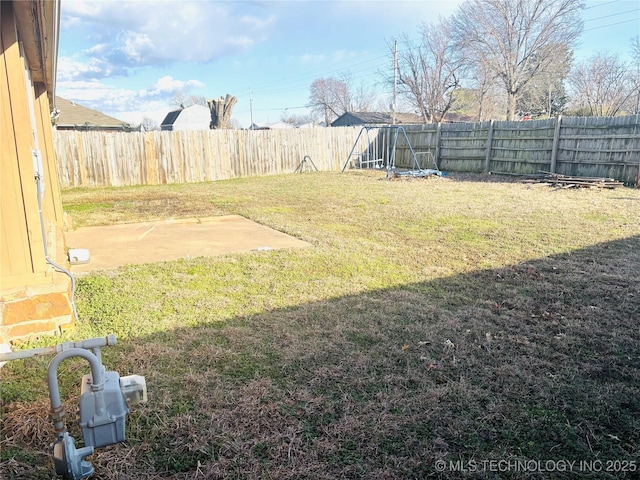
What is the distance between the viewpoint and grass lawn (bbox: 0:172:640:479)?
5.54 ft

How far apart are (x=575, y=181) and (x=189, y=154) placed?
10.1m

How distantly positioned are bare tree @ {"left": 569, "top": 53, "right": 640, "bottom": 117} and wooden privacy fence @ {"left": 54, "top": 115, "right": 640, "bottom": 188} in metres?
19.3

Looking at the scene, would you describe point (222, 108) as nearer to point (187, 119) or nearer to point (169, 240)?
point (169, 240)

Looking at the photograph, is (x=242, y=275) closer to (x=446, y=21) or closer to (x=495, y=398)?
(x=495, y=398)

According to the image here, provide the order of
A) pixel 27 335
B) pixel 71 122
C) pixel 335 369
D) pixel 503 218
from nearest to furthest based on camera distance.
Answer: pixel 335 369 → pixel 27 335 → pixel 503 218 → pixel 71 122

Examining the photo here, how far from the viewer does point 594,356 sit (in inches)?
95.7

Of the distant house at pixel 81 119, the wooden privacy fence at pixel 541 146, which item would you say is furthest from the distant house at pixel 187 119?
the wooden privacy fence at pixel 541 146

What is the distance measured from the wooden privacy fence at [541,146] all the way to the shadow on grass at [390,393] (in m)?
8.64

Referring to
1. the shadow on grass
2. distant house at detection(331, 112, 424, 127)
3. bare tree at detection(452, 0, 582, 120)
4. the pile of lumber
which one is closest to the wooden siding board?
the shadow on grass

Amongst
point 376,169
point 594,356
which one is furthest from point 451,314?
point 376,169

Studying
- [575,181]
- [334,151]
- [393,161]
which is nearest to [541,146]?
[575,181]

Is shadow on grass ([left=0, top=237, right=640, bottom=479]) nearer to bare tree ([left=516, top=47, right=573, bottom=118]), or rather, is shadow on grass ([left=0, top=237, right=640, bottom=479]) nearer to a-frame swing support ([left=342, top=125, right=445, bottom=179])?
a-frame swing support ([left=342, top=125, right=445, bottom=179])

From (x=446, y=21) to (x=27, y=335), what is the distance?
31.5 metres

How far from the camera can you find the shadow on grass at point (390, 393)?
1.66 metres
